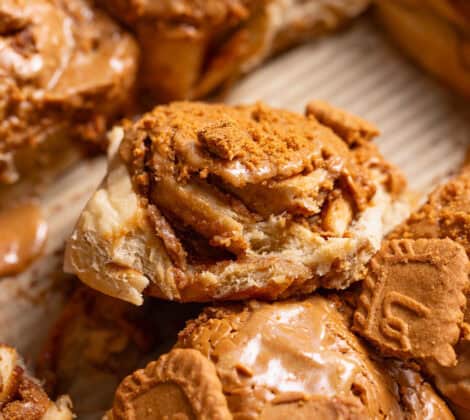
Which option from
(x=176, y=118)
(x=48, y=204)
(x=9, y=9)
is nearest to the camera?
(x=176, y=118)

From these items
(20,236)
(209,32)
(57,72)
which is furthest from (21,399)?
(209,32)

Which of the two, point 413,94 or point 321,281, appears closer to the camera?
point 321,281

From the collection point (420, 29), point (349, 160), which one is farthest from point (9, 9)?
point (420, 29)

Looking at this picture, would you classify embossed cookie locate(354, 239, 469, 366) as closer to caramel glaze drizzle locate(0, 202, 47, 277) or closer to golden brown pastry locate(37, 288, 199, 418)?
golden brown pastry locate(37, 288, 199, 418)

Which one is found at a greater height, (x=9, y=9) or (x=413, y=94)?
(x=413, y=94)

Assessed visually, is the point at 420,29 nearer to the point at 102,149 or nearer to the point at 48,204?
the point at 102,149

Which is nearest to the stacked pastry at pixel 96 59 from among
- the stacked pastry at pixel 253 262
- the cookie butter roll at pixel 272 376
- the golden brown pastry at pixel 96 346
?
the stacked pastry at pixel 253 262
